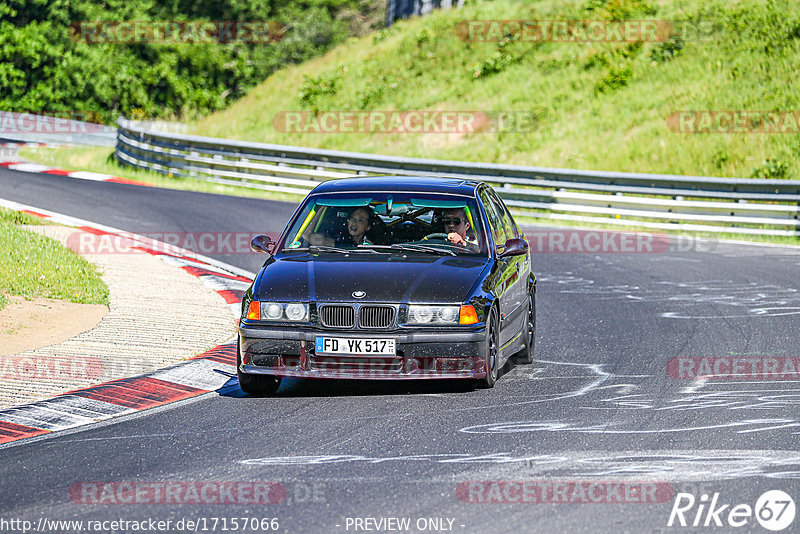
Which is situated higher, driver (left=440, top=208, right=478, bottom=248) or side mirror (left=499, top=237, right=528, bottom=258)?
driver (left=440, top=208, right=478, bottom=248)

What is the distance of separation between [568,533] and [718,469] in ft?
4.53

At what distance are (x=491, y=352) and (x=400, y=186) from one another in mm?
1851

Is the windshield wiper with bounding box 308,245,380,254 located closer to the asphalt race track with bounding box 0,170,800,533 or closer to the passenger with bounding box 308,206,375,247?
the passenger with bounding box 308,206,375,247

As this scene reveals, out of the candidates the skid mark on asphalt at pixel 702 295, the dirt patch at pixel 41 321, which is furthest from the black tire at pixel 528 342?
the dirt patch at pixel 41 321

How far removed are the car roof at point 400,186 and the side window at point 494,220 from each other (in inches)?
6.2

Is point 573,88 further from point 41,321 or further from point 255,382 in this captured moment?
point 255,382

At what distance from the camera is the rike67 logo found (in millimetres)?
5254

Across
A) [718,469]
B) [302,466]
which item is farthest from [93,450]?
[718,469]

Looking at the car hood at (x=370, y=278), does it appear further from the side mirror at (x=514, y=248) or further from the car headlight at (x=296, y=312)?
the side mirror at (x=514, y=248)

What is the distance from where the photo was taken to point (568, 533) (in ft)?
16.9

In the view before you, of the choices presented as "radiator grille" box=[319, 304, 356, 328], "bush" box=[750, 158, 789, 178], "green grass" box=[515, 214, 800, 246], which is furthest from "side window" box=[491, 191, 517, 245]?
"bush" box=[750, 158, 789, 178]

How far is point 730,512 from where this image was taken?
539cm

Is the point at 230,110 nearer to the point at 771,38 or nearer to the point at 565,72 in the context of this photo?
the point at 565,72

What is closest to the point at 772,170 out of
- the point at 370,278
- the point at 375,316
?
the point at 370,278
